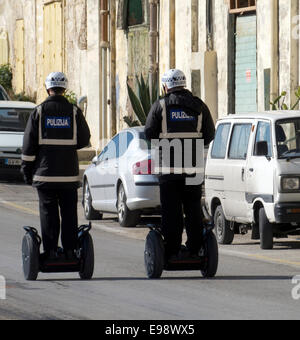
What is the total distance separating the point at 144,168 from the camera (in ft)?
65.5

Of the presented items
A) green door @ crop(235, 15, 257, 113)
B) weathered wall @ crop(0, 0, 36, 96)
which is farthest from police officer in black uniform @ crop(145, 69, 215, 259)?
weathered wall @ crop(0, 0, 36, 96)

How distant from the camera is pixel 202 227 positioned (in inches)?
535

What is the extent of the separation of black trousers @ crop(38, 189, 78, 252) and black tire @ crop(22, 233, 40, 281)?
0.50 ft

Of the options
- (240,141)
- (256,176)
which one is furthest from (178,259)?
A: (240,141)

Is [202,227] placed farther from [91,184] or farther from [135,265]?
[91,184]

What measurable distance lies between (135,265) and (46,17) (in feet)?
98.5

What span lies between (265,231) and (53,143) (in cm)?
447

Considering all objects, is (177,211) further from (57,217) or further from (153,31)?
(153,31)

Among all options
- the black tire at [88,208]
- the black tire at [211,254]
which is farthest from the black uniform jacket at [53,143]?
the black tire at [88,208]

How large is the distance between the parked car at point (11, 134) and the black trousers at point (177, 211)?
15.1 meters

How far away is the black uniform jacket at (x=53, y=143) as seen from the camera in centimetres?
1337

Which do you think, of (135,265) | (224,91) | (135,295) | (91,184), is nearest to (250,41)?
(224,91)

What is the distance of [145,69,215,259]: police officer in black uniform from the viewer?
13.5m

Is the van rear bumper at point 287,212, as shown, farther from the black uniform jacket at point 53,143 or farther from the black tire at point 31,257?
the black tire at point 31,257
